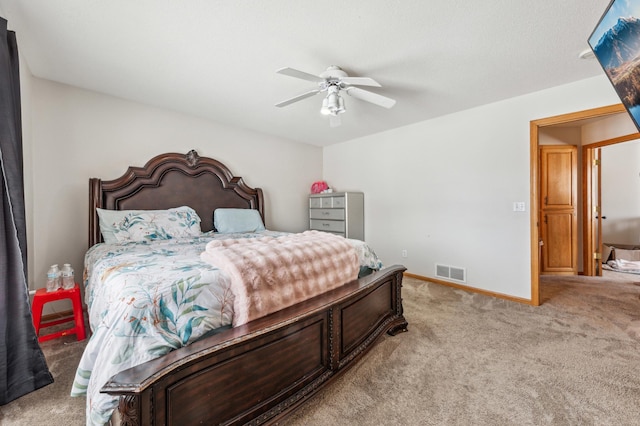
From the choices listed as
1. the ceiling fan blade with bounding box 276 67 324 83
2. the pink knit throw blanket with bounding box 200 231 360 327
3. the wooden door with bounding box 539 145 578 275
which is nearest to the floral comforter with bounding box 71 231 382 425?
the pink knit throw blanket with bounding box 200 231 360 327

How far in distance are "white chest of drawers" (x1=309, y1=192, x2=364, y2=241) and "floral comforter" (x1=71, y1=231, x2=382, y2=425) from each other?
3040mm

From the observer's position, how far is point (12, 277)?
155 cm

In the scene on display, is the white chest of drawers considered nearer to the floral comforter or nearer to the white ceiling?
the white ceiling

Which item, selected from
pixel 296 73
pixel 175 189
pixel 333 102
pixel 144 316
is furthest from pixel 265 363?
pixel 175 189

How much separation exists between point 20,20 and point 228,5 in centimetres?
145

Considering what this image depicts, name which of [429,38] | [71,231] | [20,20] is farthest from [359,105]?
[71,231]

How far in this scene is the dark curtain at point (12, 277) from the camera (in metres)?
1.50

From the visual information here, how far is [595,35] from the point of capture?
4.82ft

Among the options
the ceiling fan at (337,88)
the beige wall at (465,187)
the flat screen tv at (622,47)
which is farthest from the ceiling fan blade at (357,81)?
the beige wall at (465,187)

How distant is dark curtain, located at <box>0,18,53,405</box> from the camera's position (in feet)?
4.94

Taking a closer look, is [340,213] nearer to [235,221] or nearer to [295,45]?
[235,221]

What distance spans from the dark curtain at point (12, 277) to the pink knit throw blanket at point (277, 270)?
108 cm

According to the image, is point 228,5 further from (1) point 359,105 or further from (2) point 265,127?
(2) point 265,127

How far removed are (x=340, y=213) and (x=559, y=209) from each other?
138 inches
